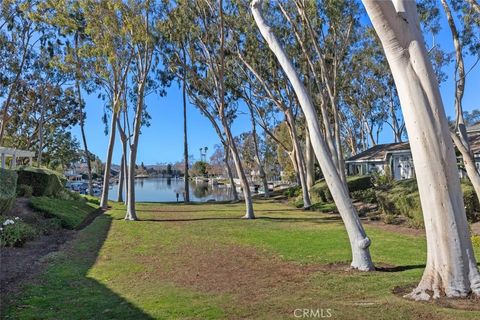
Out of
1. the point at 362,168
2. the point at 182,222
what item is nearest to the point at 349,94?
the point at 362,168

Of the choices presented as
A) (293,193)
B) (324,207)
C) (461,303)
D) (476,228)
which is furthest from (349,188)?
(461,303)

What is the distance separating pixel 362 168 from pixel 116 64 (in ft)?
81.7

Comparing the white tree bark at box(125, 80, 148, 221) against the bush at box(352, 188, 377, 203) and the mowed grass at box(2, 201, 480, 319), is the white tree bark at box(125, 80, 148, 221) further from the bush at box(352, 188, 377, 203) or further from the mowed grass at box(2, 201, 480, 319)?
the bush at box(352, 188, 377, 203)

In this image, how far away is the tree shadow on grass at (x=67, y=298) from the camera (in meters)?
5.36

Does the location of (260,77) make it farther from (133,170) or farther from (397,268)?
(397,268)

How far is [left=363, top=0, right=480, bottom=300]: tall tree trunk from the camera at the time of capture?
5305 millimetres

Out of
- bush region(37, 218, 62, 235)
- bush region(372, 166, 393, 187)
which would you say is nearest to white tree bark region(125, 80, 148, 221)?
bush region(37, 218, 62, 235)

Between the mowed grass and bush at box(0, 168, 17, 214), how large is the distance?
2425 millimetres

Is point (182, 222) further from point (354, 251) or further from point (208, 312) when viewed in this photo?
point (208, 312)

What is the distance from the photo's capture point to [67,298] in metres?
6.17

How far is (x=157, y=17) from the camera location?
19.9 metres

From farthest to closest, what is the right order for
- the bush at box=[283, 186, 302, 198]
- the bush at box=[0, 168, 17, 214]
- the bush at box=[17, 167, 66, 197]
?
the bush at box=[283, 186, 302, 198]
the bush at box=[17, 167, 66, 197]
the bush at box=[0, 168, 17, 214]

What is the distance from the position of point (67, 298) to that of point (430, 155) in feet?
17.1

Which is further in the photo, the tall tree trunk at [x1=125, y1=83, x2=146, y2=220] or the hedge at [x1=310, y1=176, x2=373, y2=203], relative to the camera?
the hedge at [x1=310, y1=176, x2=373, y2=203]
